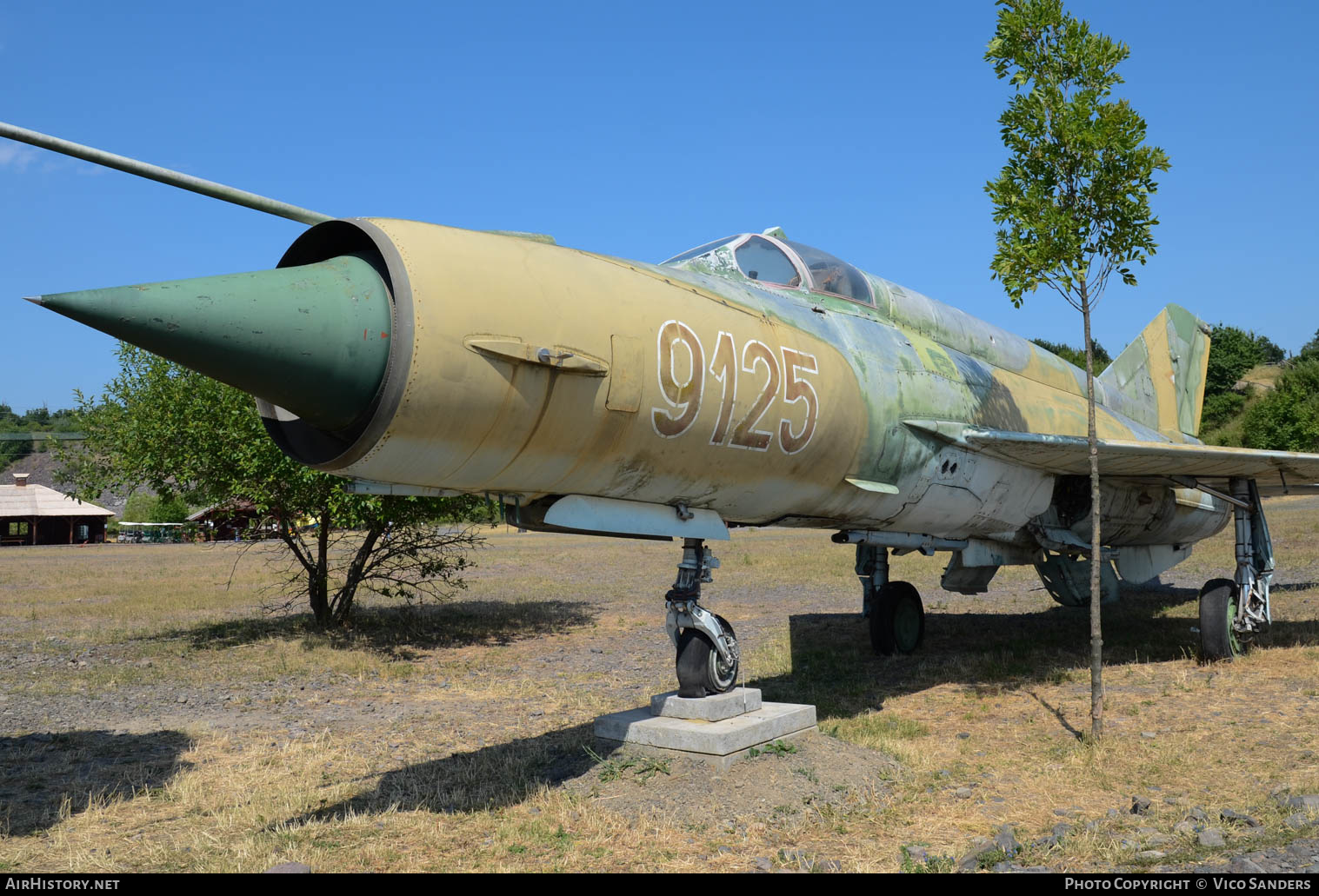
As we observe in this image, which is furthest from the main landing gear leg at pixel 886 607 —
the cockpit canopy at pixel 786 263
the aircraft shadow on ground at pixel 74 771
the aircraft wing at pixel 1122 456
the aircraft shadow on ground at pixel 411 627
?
the aircraft shadow on ground at pixel 74 771

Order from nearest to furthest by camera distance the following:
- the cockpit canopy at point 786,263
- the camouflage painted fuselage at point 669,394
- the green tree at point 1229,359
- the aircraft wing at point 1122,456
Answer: the camouflage painted fuselage at point 669,394 → the cockpit canopy at point 786,263 → the aircraft wing at point 1122,456 → the green tree at point 1229,359

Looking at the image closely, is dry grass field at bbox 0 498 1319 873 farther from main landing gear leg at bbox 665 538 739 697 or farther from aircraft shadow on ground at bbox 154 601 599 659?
main landing gear leg at bbox 665 538 739 697

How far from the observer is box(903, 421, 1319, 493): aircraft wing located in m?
8.02

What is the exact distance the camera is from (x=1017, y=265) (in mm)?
7590

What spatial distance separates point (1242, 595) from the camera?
32.1ft

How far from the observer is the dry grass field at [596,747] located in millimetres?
5133

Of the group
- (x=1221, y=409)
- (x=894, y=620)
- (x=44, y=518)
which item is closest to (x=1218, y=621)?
(x=894, y=620)

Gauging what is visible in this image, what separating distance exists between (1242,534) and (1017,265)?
15.8 ft

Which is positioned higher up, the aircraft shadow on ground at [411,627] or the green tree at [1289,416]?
the green tree at [1289,416]

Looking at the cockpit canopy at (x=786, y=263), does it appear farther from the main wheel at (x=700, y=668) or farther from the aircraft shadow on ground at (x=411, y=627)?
the aircraft shadow on ground at (x=411, y=627)

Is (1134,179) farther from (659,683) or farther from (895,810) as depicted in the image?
(659,683)

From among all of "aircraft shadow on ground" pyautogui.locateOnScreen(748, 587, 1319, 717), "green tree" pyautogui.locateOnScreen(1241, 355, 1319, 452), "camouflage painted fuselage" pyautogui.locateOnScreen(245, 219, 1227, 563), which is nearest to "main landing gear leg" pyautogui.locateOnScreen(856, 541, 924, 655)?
"aircraft shadow on ground" pyautogui.locateOnScreen(748, 587, 1319, 717)

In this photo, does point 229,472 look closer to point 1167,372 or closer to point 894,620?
point 894,620

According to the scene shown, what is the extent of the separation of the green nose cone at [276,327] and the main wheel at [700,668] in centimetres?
329
